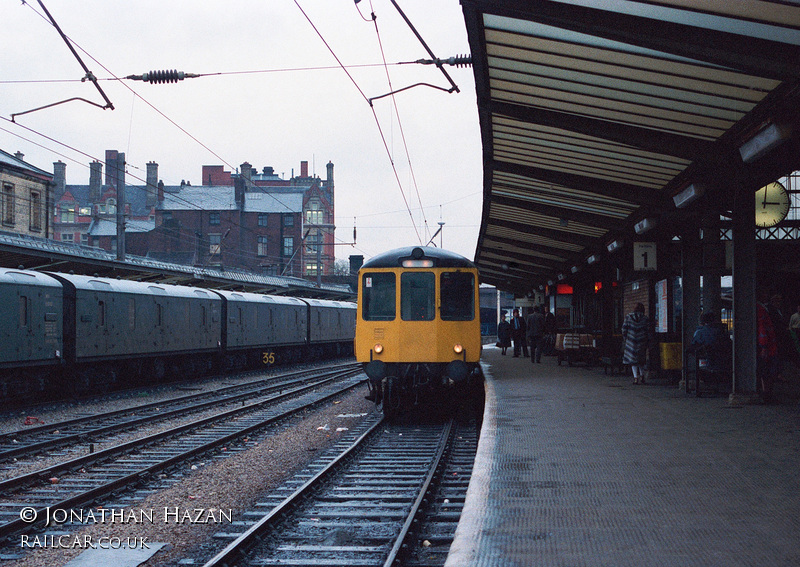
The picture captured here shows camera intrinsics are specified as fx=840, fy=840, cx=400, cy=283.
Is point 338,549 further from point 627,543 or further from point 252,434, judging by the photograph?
point 252,434

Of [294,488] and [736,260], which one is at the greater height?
[736,260]

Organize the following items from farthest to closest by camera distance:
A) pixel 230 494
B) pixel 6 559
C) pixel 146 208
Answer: pixel 146 208 → pixel 230 494 → pixel 6 559

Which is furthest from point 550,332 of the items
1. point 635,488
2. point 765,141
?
point 635,488

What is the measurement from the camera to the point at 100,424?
13.5 meters

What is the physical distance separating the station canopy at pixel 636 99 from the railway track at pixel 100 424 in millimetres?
6899

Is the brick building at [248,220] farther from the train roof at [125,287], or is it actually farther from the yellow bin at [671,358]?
the yellow bin at [671,358]

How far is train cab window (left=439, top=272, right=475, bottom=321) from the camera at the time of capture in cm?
1326

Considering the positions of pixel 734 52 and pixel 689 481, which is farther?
pixel 734 52

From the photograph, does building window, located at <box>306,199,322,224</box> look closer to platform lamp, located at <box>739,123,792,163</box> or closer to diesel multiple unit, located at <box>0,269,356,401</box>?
diesel multiple unit, located at <box>0,269,356,401</box>

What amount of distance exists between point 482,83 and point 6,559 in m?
6.59

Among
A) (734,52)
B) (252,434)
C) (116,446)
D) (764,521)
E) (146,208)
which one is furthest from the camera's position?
(146,208)

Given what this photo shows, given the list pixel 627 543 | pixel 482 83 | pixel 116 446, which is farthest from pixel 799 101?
pixel 116 446

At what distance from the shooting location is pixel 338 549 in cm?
612

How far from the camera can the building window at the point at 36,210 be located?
43250 mm
